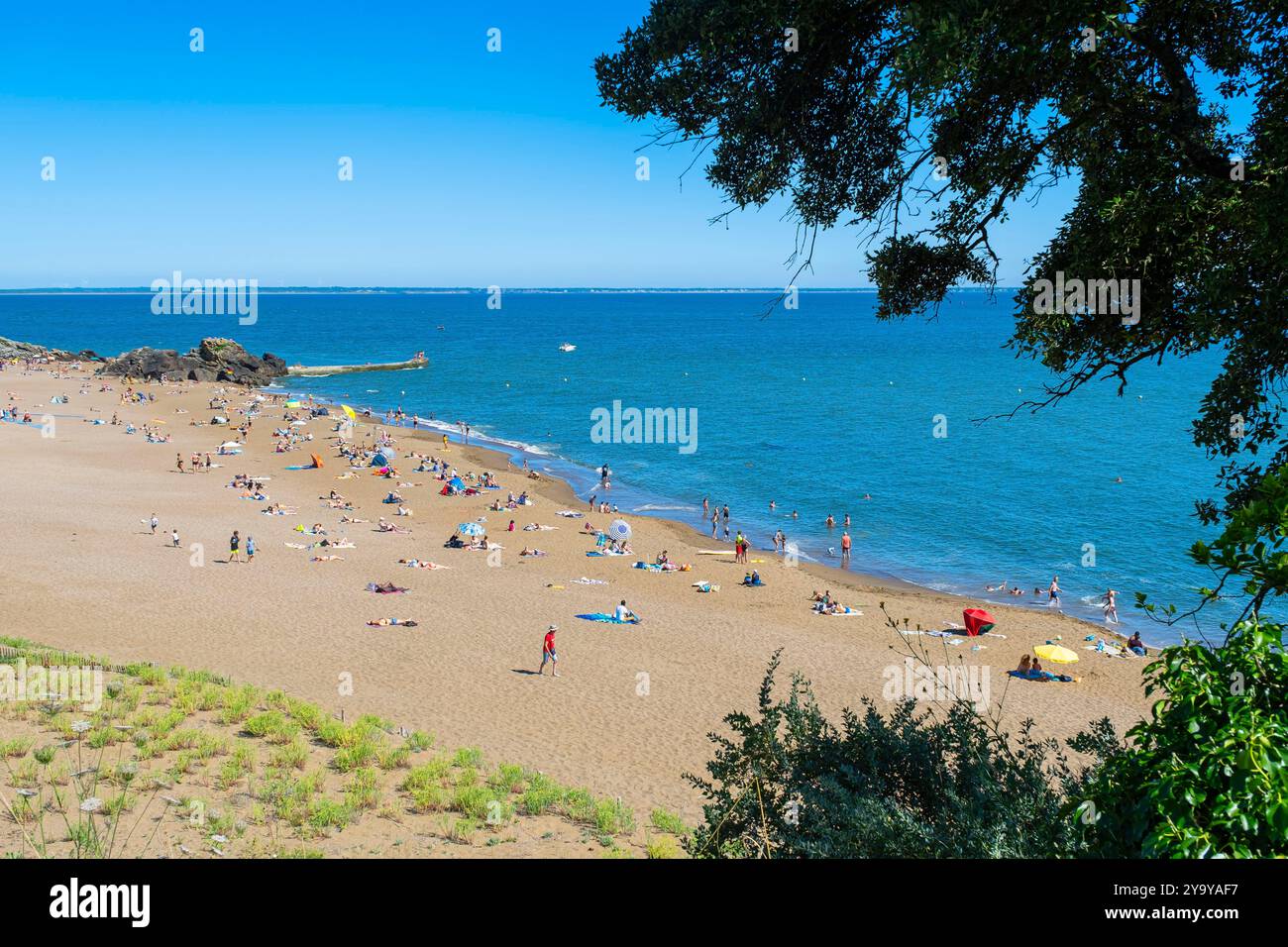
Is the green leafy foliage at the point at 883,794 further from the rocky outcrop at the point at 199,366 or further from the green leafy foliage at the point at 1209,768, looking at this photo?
the rocky outcrop at the point at 199,366

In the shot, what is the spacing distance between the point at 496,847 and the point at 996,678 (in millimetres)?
16222

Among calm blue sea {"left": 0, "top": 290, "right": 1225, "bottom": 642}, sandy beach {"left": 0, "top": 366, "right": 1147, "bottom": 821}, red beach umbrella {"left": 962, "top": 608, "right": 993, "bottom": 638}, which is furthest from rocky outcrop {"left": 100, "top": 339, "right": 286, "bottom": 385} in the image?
red beach umbrella {"left": 962, "top": 608, "right": 993, "bottom": 638}

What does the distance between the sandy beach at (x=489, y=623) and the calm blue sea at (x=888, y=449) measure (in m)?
5.99

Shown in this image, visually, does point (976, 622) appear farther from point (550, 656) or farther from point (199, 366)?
point (199, 366)

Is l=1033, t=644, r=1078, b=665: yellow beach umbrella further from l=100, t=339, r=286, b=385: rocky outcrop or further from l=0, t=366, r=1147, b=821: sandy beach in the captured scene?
l=100, t=339, r=286, b=385: rocky outcrop

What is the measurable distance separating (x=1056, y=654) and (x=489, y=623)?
15.6 meters

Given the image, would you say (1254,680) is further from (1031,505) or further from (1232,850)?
(1031,505)

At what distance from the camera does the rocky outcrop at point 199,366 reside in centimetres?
8294

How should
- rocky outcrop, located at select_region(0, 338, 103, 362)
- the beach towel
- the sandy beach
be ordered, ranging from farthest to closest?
rocky outcrop, located at select_region(0, 338, 103, 362)
the beach towel
the sandy beach

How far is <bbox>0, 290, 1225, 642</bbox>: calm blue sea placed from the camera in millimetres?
36469

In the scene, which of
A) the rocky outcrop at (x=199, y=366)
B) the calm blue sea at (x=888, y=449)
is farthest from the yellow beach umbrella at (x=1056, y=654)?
the rocky outcrop at (x=199, y=366)

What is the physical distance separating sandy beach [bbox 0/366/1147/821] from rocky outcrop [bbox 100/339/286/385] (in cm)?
4322
